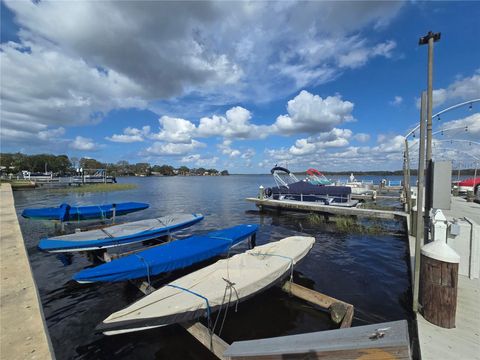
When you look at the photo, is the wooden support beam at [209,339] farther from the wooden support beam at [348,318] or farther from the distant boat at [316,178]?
the distant boat at [316,178]

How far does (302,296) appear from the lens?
591 cm

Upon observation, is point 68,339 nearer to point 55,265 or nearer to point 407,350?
point 55,265

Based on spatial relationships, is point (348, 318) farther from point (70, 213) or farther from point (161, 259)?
point (70, 213)

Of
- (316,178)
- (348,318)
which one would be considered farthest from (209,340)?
(316,178)

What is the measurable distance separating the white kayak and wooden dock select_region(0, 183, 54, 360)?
85 centimetres

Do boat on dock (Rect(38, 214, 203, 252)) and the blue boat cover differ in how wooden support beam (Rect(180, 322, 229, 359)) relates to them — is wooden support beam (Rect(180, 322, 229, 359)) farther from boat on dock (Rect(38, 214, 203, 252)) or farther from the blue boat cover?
boat on dock (Rect(38, 214, 203, 252))

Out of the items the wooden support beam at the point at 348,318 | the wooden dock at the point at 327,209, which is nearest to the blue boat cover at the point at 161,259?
the wooden support beam at the point at 348,318

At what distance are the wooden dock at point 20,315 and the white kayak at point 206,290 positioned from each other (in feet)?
2.77

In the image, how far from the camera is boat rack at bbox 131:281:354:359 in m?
4.15

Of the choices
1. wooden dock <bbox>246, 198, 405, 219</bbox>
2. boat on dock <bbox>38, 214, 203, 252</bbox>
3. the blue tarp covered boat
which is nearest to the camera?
boat on dock <bbox>38, 214, 203, 252</bbox>

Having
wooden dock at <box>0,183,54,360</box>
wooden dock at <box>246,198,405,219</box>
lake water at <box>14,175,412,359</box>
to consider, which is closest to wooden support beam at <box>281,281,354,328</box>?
lake water at <box>14,175,412,359</box>

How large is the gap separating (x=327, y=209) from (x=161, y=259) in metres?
13.3

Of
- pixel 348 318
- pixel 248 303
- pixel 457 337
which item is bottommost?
pixel 248 303

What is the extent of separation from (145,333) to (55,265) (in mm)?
6597
